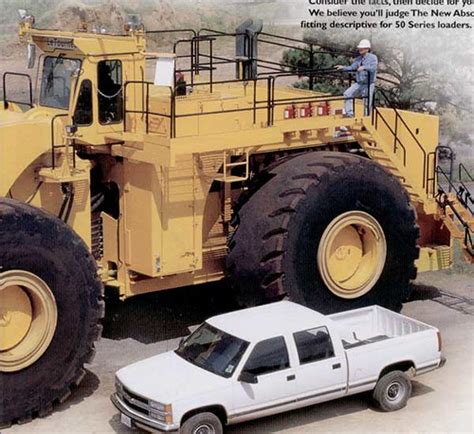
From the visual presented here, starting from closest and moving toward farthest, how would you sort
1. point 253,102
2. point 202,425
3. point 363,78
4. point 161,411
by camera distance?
point 161,411, point 202,425, point 253,102, point 363,78

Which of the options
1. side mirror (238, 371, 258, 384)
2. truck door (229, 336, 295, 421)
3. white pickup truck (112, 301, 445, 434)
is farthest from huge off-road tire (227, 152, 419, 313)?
side mirror (238, 371, 258, 384)

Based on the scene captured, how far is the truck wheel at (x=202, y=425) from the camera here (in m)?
11.4

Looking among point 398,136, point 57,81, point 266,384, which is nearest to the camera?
point 266,384

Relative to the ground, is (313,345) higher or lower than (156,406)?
higher

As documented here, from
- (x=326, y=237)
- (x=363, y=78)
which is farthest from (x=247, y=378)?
(x=363, y=78)

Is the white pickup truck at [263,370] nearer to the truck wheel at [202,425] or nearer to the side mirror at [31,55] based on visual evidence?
the truck wheel at [202,425]

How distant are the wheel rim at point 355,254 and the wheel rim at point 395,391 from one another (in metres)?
2.26

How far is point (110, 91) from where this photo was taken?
552 inches

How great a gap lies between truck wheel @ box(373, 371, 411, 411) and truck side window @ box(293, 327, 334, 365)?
743 millimetres

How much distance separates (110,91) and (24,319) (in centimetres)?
309

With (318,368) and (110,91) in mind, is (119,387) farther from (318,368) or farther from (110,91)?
(110,91)

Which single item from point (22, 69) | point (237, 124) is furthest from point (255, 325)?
point (22, 69)

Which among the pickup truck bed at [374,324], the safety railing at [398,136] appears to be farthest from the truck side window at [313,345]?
the safety railing at [398,136]

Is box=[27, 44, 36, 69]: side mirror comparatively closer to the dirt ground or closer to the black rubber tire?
the black rubber tire
